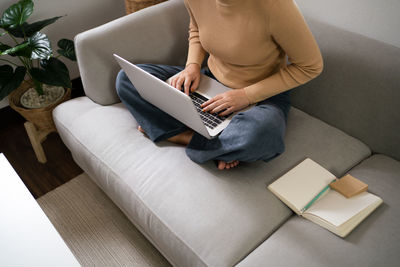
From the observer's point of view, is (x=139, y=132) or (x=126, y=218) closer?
(x=139, y=132)

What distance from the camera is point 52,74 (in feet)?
4.99

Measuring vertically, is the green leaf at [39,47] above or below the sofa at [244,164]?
above

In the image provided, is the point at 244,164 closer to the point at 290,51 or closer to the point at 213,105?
the point at 213,105

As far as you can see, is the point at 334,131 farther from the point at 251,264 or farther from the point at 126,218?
the point at 126,218

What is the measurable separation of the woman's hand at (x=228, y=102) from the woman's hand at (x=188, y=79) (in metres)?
0.12

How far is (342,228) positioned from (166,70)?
0.89m

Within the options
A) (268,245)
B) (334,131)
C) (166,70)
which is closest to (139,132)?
(166,70)

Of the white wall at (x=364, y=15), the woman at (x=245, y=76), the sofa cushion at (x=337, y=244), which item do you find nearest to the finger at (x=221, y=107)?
the woman at (x=245, y=76)

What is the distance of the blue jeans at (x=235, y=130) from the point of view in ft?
3.56

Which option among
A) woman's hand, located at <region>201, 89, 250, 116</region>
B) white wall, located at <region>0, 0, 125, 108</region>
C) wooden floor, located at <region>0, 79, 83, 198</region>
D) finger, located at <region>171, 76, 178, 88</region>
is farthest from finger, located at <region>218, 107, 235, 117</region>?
white wall, located at <region>0, 0, 125, 108</region>

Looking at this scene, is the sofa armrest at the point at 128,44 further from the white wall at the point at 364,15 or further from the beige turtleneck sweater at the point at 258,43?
the white wall at the point at 364,15

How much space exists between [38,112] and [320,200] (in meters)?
1.30

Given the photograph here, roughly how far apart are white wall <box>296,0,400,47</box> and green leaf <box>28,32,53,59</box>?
3.83 feet

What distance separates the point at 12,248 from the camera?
A: 838mm
